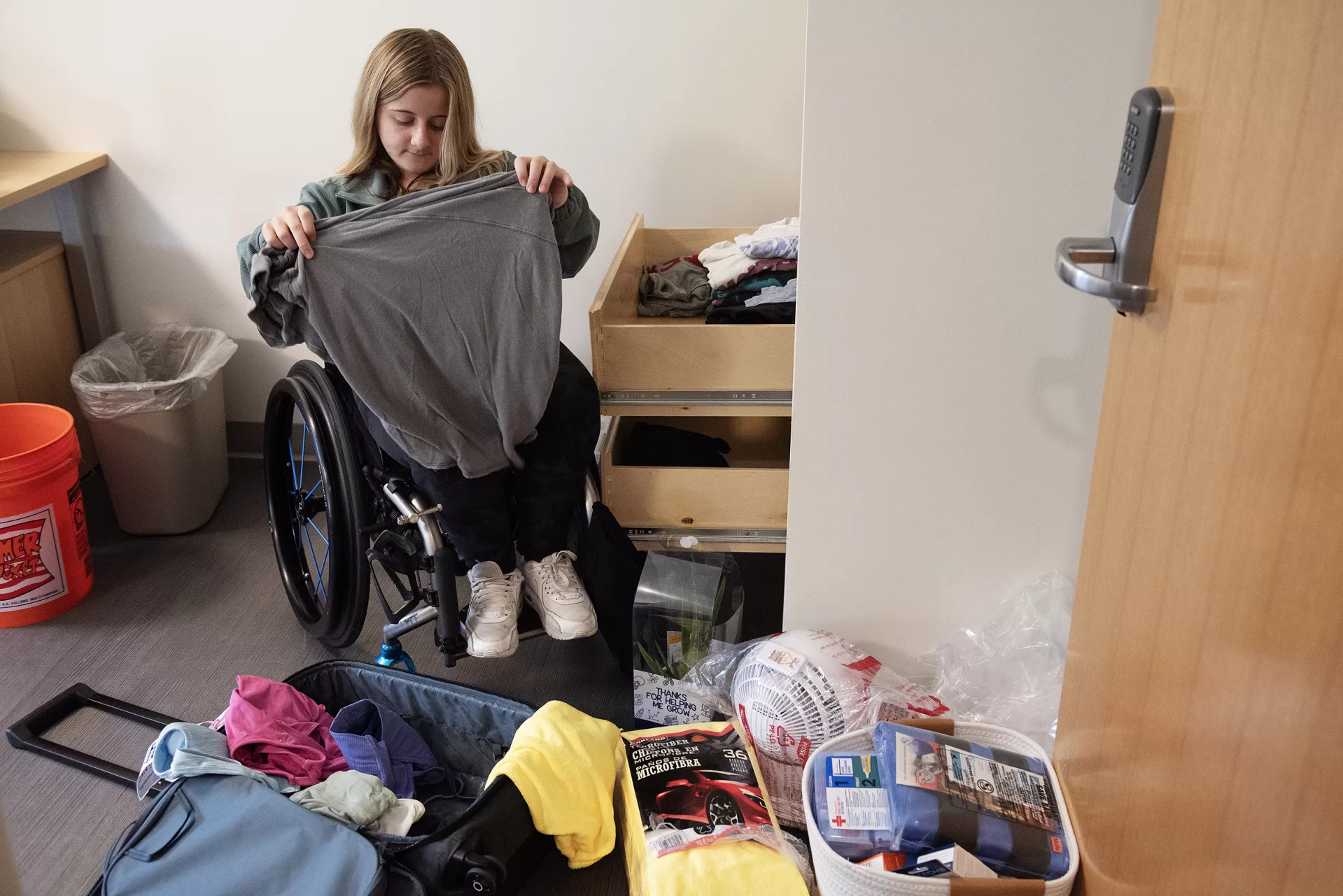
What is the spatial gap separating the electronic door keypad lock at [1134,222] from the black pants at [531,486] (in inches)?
37.4

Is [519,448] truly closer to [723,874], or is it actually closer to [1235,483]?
[723,874]

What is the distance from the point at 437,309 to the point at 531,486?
1.12ft

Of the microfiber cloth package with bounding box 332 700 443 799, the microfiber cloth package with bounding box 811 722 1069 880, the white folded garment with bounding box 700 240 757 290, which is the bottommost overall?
the microfiber cloth package with bounding box 332 700 443 799

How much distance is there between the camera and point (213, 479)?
2391mm

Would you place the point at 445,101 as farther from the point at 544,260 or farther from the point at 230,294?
the point at 230,294

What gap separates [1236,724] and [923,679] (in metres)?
0.95

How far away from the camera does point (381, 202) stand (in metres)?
1.65

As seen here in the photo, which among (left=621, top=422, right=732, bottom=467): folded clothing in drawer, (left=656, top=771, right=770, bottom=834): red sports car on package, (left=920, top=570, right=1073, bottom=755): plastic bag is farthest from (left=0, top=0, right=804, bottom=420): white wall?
(left=656, top=771, right=770, bottom=834): red sports car on package

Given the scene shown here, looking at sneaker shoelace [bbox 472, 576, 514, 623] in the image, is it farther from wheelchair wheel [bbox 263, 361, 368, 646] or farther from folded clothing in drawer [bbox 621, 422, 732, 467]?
folded clothing in drawer [bbox 621, 422, 732, 467]

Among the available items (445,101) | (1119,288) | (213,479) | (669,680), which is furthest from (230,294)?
(1119,288)

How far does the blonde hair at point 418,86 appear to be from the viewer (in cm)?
164

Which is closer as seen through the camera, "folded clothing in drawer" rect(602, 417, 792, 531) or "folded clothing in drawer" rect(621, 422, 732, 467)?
"folded clothing in drawer" rect(602, 417, 792, 531)

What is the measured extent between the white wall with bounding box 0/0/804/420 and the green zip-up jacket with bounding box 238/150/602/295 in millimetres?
580

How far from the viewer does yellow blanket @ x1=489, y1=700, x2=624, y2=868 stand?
1372mm
